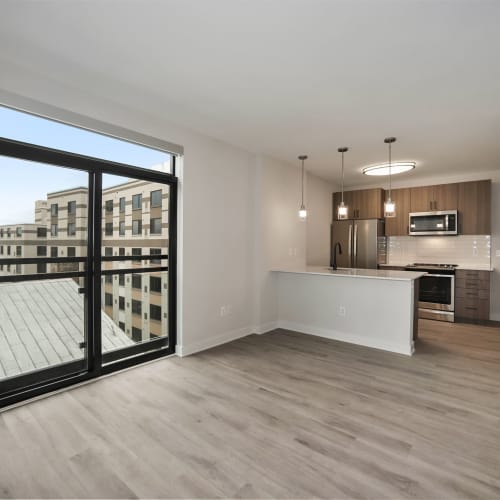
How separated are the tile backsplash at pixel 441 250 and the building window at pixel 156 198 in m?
4.95

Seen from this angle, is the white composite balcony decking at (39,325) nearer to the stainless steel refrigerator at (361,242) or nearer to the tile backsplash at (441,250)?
the stainless steel refrigerator at (361,242)

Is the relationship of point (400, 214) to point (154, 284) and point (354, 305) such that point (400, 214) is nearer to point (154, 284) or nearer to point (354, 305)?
point (354, 305)

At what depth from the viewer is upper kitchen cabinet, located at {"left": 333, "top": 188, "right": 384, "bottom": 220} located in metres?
6.26

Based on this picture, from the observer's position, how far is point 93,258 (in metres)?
3.05

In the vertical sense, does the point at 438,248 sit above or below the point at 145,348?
above

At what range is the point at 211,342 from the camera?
4.11 meters

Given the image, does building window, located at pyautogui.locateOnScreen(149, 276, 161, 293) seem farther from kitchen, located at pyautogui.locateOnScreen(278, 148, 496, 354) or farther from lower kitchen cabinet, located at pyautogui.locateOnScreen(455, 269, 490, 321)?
lower kitchen cabinet, located at pyautogui.locateOnScreen(455, 269, 490, 321)

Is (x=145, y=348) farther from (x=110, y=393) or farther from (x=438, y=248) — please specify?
(x=438, y=248)

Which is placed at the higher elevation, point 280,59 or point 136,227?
point 280,59

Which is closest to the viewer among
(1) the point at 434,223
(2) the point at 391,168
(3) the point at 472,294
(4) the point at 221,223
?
(4) the point at 221,223

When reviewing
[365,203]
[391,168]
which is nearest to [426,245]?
[365,203]


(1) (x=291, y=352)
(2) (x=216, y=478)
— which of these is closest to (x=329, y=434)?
(2) (x=216, y=478)

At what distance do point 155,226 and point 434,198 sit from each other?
5095 mm

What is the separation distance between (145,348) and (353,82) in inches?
133
